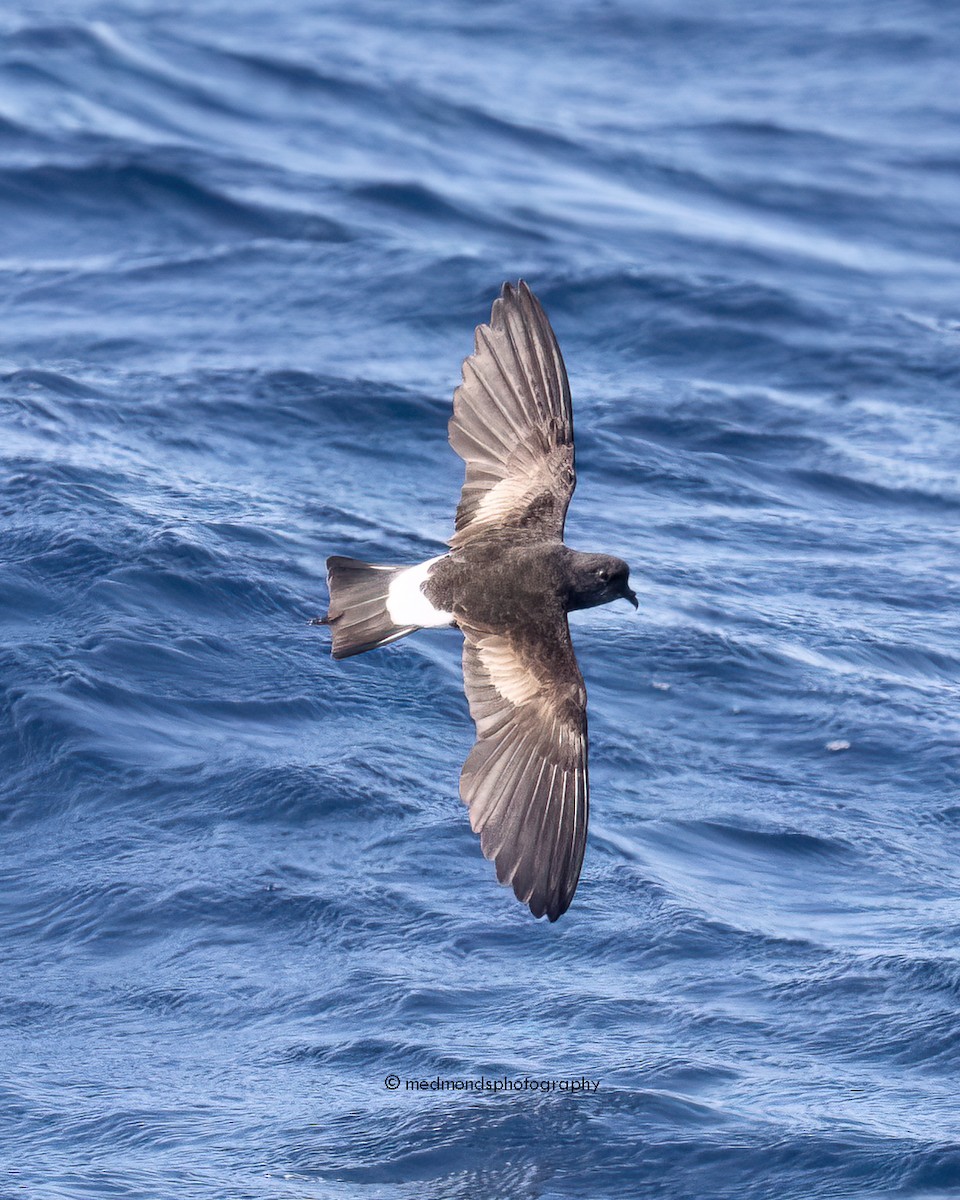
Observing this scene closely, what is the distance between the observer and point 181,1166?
5.79m

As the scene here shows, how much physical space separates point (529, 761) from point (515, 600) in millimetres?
552

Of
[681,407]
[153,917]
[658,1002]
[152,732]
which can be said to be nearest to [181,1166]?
[153,917]

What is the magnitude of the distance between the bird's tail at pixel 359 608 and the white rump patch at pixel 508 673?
27 centimetres

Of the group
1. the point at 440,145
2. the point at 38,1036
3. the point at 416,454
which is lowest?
the point at 38,1036

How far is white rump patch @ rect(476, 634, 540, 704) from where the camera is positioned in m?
5.78

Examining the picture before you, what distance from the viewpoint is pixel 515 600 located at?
5.86 meters

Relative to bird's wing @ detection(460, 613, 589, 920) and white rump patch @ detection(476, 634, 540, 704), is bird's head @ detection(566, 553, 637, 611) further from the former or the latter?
white rump patch @ detection(476, 634, 540, 704)

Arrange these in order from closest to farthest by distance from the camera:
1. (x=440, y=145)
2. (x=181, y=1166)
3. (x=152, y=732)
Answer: (x=181, y=1166)
(x=152, y=732)
(x=440, y=145)

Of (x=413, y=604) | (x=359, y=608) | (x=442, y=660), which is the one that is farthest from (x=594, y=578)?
(x=442, y=660)

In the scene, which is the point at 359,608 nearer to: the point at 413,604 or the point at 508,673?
the point at 413,604

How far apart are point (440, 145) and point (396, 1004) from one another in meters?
11.6

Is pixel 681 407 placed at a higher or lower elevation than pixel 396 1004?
higher

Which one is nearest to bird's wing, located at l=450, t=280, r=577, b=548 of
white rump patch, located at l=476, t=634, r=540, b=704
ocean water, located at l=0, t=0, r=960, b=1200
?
white rump patch, located at l=476, t=634, r=540, b=704

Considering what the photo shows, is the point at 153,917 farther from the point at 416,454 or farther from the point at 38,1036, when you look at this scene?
the point at 416,454
